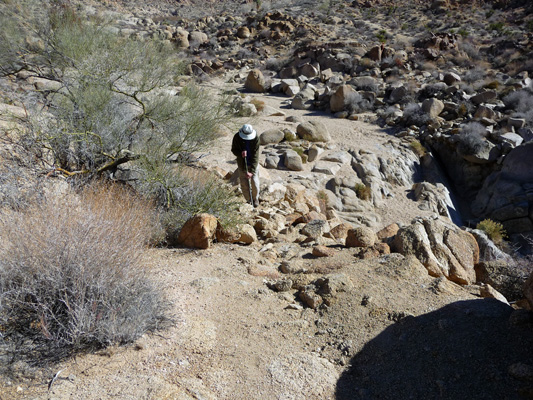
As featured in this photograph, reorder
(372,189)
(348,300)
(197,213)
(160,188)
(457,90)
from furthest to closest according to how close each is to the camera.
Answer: (457,90), (372,189), (160,188), (197,213), (348,300)

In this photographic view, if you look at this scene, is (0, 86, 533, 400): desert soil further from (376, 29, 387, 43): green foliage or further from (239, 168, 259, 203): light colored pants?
(376, 29, 387, 43): green foliage

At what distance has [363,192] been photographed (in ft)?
41.7

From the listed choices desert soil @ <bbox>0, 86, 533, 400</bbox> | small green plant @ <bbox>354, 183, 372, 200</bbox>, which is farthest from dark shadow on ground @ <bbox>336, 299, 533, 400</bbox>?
small green plant @ <bbox>354, 183, 372, 200</bbox>

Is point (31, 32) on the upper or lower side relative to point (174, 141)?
upper

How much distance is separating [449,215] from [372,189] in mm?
2772

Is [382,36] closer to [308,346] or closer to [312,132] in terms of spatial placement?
[312,132]

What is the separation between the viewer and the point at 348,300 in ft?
14.6

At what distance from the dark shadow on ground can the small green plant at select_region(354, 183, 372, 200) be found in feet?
28.5

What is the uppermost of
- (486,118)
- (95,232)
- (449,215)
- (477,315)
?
(95,232)

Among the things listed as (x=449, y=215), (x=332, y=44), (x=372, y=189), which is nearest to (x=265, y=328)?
(x=372, y=189)

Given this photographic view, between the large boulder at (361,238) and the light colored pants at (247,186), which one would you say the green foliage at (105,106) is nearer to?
the light colored pants at (247,186)

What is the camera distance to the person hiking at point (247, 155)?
7633 mm

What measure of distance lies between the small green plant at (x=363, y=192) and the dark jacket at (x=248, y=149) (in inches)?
228

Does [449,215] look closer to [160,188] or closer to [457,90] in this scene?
[457,90]
